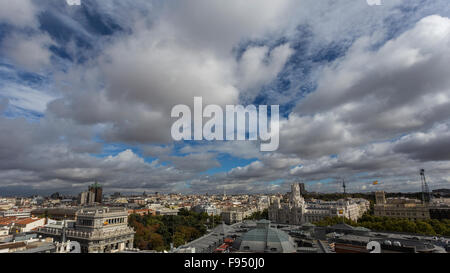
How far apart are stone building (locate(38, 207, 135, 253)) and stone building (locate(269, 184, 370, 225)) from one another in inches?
1344

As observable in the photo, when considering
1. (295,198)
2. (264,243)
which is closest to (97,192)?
(295,198)

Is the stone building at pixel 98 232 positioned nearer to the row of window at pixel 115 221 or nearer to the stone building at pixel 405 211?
the row of window at pixel 115 221

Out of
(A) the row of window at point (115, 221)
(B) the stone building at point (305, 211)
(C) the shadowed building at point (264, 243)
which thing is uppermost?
(A) the row of window at point (115, 221)

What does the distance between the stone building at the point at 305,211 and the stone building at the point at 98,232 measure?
34.1 m

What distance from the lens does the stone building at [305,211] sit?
42.4m

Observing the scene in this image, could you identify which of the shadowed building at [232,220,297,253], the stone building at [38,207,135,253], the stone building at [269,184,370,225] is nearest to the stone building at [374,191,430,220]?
the stone building at [269,184,370,225]

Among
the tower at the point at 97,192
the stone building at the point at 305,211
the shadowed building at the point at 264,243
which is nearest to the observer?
the shadowed building at the point at 264,243

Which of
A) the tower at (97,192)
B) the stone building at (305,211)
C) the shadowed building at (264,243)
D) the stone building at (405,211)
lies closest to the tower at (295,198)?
the stone building at (305,211)

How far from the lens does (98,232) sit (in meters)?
16.6

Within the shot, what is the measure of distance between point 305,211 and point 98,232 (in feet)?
125

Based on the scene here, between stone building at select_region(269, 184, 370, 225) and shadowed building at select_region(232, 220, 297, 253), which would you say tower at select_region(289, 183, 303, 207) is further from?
shadowed building at select_region(232, 220, 297, 253)

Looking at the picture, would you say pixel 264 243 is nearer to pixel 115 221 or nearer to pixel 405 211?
pixel 115 221

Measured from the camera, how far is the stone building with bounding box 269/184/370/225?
4245 cm

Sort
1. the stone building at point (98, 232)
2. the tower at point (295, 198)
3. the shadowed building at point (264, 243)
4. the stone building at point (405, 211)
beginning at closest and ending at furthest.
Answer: the shadowed building at point (264, 243) → the stone building at point (98, 232) → the stone building at point (405, 211) → the tower at point (295, 198)
